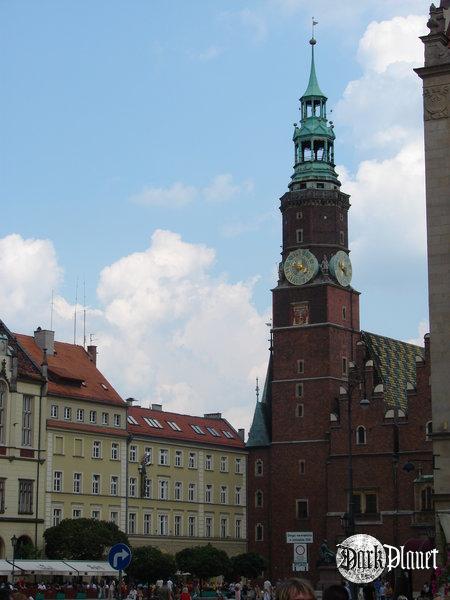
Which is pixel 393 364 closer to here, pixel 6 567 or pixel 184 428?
pixel 184 428

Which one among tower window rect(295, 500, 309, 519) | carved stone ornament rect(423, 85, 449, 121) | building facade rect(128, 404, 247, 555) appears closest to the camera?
carved stone ornament rect(423, 85, 449, 121)

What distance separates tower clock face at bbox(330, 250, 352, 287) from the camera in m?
86.9

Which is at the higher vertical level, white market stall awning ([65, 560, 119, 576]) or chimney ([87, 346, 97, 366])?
chimney ([87, 346, 97, 366])

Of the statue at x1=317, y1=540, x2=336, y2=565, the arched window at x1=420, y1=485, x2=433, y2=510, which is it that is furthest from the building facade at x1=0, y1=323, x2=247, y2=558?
the statue at x1=317, y1=540, x2=336, y2=565

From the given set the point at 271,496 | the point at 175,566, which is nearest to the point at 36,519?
the point at 175,566

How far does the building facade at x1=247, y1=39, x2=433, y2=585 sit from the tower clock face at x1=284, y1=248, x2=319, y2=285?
0.24ft

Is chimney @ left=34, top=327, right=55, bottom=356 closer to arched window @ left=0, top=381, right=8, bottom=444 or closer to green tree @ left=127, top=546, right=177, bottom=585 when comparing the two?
arched window @ left=0, top=381, right=8, bottom=444

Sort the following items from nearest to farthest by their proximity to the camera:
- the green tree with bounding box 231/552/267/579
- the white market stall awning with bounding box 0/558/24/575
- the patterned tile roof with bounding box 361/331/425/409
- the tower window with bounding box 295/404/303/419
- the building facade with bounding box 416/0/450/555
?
the building facade with bounding box 416/0/450/555
the white market stall awning with bounding box 0/558/24/575
the green tree with bounding box 231/552/267/579
the patterned tile roof with bounding box 361/331/425/409
the tower window with bounding box 295/404/303/419

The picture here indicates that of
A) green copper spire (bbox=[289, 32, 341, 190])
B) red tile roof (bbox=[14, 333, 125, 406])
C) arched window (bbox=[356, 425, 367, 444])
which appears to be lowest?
arched window (bbox=[356, 425, 367, 444])

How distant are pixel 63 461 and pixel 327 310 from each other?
22.1 meters

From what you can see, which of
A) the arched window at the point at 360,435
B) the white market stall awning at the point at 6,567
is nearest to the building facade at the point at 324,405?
the arched window at the point at 360,435

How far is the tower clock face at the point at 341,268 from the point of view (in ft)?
285

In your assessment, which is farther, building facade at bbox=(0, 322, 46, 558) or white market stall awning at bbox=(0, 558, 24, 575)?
building facade at bbox=(0, 322, 46, 558)

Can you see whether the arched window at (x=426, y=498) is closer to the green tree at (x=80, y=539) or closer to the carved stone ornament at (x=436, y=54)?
the green tree at (x=80, y=539)
